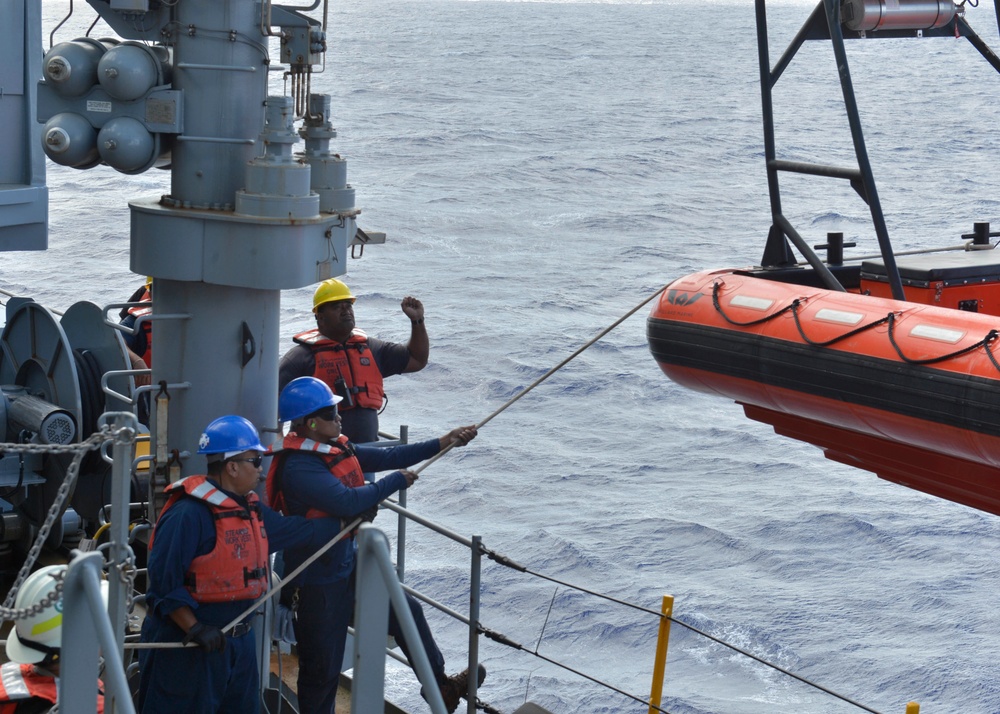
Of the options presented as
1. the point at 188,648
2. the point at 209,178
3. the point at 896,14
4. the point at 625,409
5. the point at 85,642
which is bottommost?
the point at 625,409

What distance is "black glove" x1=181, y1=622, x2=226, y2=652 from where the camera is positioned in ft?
12.8

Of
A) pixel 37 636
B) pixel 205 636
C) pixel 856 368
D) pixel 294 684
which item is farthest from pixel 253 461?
pixel 856 368

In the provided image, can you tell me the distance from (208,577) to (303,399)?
80cm

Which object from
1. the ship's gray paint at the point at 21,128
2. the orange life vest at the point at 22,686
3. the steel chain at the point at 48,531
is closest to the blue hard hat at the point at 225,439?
the steel chain at the point at 48,531

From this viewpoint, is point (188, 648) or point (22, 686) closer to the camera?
point (22, 686)

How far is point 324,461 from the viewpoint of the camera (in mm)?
4531

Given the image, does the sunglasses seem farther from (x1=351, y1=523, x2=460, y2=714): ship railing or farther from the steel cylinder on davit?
the steel cylinder on davit

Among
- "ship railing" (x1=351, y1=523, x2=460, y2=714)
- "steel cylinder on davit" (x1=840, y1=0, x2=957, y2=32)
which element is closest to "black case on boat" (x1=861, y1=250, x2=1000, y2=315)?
"steel cylinder on davit" (x1=840, y1=0, x2=957, y2=32)

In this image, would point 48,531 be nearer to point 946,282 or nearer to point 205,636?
point 205,636

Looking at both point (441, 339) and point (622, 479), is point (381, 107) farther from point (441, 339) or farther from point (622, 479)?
point (622, 479)

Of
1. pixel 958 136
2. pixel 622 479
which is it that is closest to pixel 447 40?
pixel 958 136

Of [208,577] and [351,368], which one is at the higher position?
[351,368]

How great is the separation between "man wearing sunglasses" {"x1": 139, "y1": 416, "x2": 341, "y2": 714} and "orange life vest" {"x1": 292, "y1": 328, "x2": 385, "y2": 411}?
4.85 ft

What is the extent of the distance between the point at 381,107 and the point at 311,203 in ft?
140
